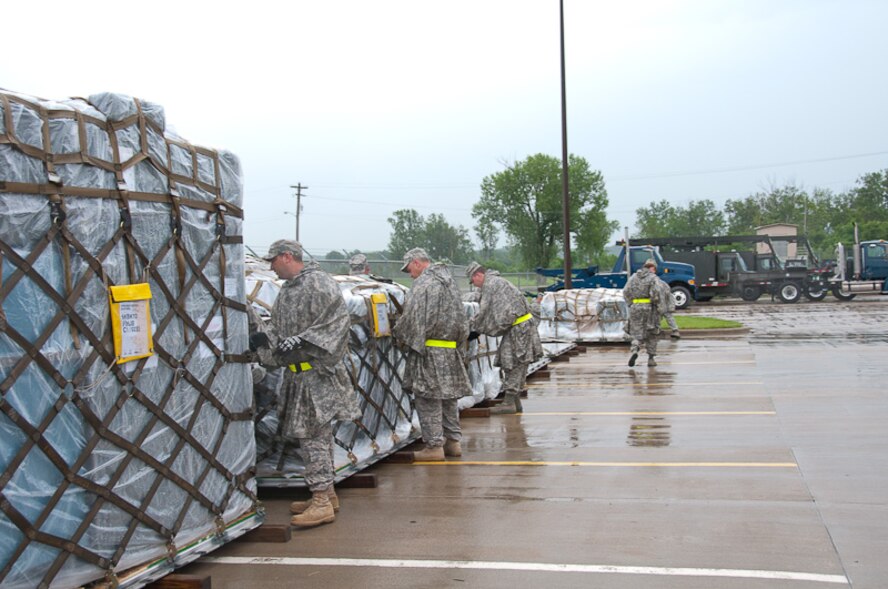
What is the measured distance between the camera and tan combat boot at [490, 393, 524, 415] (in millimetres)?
9867

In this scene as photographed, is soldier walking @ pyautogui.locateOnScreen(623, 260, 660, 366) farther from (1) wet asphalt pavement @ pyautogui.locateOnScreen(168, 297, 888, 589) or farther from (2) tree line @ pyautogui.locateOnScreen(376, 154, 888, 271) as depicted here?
(2) tree line @ pyautogui.locateOnScreen(376, 154, 888, 271)

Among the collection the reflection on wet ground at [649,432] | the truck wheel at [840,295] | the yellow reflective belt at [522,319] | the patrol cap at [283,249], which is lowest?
the reflection on wet ground at [649,432]

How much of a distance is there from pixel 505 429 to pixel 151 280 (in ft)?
17.1

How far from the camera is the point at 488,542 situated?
16.5ft

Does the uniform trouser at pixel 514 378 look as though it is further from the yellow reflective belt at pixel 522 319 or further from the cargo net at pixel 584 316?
the cargo net at pixel 584 316

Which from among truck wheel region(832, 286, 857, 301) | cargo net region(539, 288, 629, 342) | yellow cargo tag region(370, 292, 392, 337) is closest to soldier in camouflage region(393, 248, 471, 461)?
yellow cargo tag region(370, 292, 392, 337)

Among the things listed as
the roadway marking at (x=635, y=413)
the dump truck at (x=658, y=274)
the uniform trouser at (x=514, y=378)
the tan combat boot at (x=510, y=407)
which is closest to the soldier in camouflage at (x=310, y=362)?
the uniform trouser at (x=514, y=378)

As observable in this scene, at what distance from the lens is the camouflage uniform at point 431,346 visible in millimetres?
7281

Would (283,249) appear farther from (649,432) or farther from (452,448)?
(649,432)

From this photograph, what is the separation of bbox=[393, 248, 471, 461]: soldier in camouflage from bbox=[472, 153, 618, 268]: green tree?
61963mm

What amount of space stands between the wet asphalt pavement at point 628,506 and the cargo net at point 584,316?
8.62 m

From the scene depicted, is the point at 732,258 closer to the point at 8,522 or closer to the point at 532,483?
the point at 532,483

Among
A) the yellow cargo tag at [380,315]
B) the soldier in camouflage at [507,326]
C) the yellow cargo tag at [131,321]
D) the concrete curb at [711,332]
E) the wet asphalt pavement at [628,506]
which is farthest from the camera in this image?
the concrete curb at [711,332]

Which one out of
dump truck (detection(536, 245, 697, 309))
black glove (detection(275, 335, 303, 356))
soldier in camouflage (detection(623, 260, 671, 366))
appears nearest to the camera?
black glove (detection(275, 335, 303, 356))
